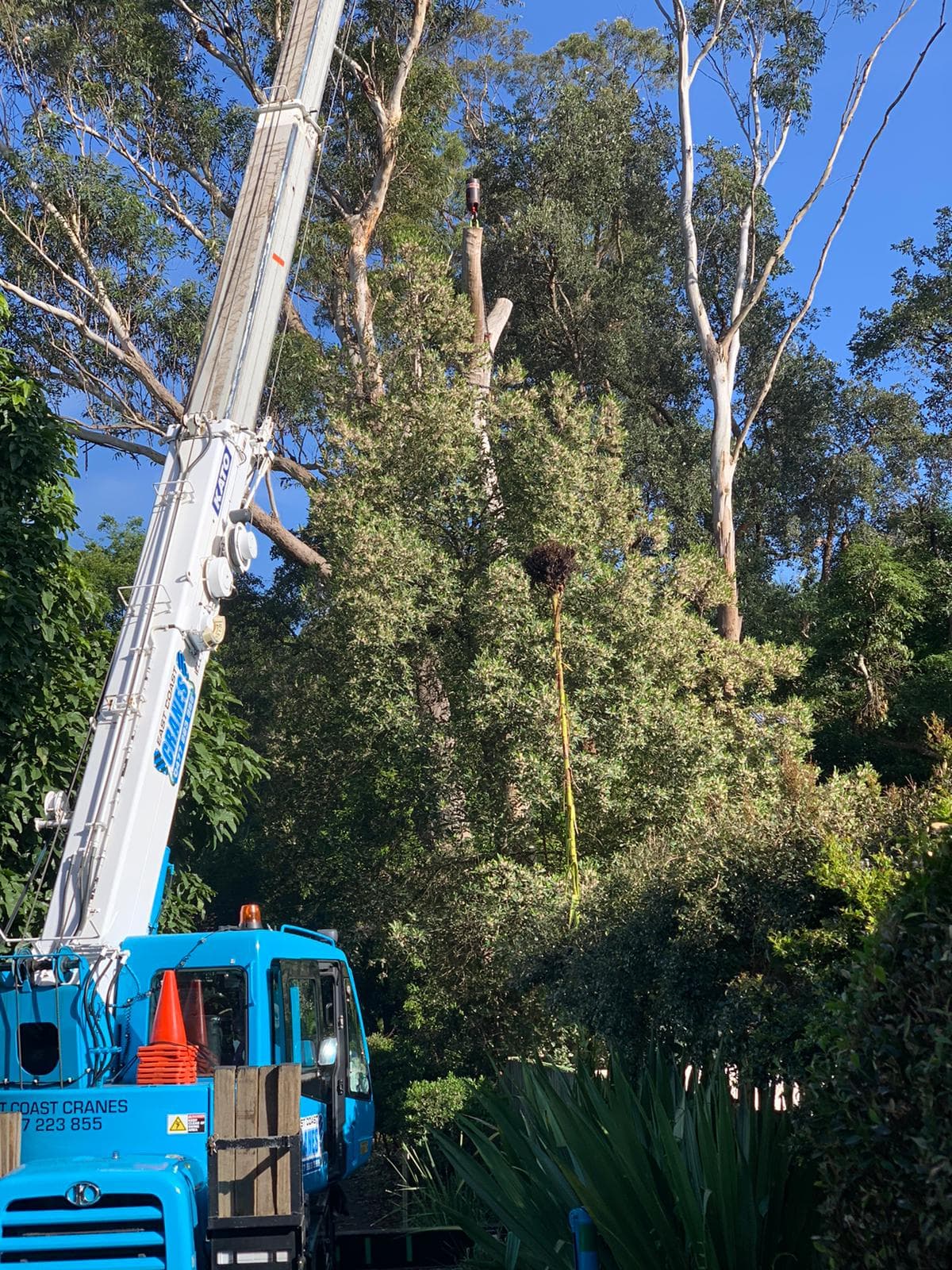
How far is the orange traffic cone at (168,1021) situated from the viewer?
5824 millimetres

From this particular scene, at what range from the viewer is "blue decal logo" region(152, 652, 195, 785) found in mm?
6984

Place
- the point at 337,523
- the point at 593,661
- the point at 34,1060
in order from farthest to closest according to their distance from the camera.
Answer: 1. the point at 337,523
2. the point at 593,661
3. the point at 34,1060

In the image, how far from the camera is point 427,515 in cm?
1594

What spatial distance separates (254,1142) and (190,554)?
3796 millimetres

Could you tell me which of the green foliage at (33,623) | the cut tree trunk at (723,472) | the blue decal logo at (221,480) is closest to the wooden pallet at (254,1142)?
the blue decal logo at (221,480)

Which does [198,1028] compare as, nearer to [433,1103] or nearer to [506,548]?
[433,1103]

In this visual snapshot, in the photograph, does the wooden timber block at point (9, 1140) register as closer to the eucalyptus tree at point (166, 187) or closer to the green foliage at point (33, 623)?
the green foliage at point (33, 623)

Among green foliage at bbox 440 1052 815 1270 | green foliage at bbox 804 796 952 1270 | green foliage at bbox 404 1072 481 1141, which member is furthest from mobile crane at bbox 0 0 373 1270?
green foliage at bbox 404 1072 481 1141

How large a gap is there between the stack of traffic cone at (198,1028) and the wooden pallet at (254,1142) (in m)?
1.19

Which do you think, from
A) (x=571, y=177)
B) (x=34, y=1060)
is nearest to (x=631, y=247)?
(x=571, y=177)

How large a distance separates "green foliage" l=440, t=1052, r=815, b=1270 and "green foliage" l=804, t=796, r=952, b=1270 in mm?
963

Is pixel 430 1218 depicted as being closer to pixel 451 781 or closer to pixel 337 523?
pixel 451 781

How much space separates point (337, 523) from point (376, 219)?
33.7 feet

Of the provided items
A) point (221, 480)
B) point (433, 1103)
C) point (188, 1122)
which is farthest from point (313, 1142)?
point (433, 1103)
